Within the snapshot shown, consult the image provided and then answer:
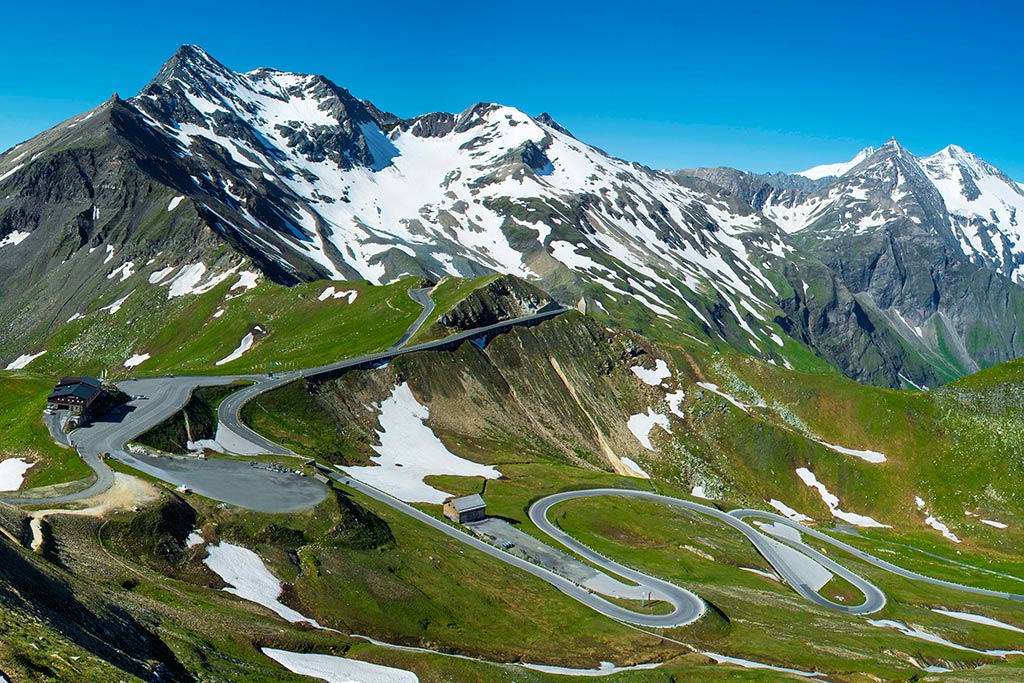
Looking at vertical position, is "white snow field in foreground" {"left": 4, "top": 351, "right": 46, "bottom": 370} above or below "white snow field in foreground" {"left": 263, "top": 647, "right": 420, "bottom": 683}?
above

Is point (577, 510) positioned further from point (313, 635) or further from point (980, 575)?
point (980, 575)

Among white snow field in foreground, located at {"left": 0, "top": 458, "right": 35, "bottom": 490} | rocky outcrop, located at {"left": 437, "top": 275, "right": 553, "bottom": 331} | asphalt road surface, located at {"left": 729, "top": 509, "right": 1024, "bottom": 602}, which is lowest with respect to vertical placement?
asphalt road surface, located at {"left": 729, "top": 509, "right": 1024, "bottom": 602}

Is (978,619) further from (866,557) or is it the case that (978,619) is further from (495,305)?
(495,305)

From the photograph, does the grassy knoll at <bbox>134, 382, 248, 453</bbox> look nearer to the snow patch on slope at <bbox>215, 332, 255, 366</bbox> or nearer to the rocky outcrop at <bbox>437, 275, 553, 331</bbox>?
the snow patch on slope at <bbox>215, 332, 255, 366</bbox>

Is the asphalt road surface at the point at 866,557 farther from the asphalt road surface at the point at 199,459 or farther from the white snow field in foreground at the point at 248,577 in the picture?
the white snow field in foreground at the point at 248,577

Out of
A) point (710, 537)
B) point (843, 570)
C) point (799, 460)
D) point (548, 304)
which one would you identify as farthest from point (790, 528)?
point (548, 304)

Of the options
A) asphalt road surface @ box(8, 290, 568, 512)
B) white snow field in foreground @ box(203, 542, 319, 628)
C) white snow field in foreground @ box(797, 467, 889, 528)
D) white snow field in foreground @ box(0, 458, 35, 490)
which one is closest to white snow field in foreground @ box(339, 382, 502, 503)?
asphalt road surface @ box(8, 290, 568, 512)
